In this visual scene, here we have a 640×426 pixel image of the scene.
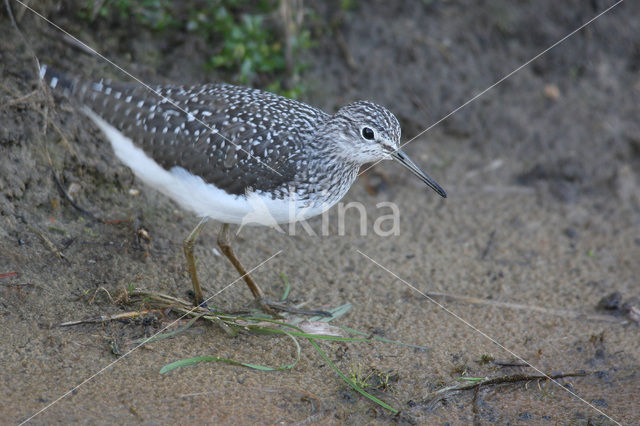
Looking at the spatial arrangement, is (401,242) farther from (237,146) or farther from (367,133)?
(237,146)

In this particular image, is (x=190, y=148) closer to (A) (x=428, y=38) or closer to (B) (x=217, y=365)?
(B) (x=217, y=365)

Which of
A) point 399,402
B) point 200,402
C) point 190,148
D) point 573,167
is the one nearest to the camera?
point 200,402

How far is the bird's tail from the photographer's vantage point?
4.70 metres

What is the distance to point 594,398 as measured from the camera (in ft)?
13.4

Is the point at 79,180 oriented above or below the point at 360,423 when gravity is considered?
above

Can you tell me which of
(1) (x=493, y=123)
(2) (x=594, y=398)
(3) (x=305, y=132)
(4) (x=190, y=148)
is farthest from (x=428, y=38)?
(2) (x=594, y=398)

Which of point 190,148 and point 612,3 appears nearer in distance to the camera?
point 190,148

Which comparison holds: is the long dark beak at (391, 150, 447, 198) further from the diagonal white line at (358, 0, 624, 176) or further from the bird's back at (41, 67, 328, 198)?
the diagonal white line at (358, 0, 624, 176)

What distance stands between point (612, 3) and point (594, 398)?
4.78 meters

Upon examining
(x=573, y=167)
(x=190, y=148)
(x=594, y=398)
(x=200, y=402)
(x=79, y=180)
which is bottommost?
(x=594, y=398)

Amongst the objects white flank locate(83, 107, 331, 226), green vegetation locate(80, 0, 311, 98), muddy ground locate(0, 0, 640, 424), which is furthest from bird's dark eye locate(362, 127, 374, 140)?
green vegetation locate(80, 0, 311, 98)

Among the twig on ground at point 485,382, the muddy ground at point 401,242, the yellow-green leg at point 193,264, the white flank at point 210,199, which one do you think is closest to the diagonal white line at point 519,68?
the muddy ground at point 401,242

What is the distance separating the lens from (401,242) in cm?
565

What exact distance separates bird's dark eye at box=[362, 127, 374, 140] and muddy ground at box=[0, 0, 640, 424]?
1.21 meters
